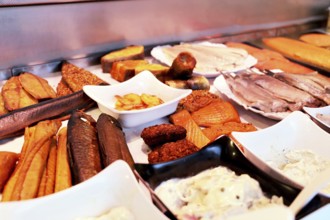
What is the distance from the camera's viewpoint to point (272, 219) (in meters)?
0.72

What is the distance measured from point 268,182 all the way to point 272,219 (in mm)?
291

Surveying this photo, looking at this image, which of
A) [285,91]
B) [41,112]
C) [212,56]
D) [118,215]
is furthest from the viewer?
[212,56]

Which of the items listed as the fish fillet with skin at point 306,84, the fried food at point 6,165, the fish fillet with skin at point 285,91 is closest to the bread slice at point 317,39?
the fish fillet with skin at point 306,84

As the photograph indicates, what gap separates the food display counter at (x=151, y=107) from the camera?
0.95 meters

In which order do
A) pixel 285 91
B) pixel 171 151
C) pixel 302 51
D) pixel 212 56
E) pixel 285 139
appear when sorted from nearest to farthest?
pixel 171 151
pixel 285 139
pixel 285 91
pixel 212 56
pixel 302 51

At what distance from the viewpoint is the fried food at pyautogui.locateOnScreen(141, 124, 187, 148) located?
1.26 meters

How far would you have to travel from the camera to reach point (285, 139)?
1300 millimetres

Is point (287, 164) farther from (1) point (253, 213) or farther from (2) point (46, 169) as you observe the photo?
(2) point (46, 169)

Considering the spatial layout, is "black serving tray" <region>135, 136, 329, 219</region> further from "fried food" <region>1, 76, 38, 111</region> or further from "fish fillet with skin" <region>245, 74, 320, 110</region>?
"fried food" <region>1, 76, 38, 111</region>

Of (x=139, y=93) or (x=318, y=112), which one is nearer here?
(x=318, y=112)

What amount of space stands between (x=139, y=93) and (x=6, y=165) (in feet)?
2.41

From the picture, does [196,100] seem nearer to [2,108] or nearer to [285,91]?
[285,91]

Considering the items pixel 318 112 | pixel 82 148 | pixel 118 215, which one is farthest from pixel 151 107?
pixel 318 112

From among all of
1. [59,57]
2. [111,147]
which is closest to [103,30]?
[59,57]
